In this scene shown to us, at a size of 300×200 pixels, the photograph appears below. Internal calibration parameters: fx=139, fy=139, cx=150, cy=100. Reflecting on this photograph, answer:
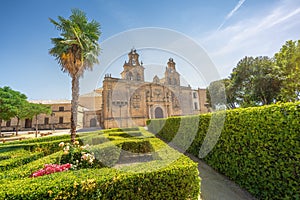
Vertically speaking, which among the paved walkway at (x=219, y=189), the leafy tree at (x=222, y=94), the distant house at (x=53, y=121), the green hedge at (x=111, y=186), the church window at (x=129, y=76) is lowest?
the paved walkway at (x=219, y=189)

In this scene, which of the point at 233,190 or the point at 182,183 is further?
the point at 233,190

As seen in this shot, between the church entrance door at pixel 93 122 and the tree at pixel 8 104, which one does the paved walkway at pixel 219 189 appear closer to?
the tree at pixel 8 104

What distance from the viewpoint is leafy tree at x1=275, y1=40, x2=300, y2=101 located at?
35.2 feet

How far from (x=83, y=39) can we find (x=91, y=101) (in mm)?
33802

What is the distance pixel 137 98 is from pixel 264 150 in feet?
81.4

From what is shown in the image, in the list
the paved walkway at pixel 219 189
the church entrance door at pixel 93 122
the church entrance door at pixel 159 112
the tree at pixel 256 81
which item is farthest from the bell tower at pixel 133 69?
the paved walkway at pixel 219 189

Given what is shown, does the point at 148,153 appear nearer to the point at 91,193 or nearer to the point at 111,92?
the point at 91,193

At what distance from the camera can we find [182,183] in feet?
9.76

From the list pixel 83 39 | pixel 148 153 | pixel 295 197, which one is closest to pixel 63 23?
pixel 83 39

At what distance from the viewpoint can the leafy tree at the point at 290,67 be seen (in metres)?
10.7

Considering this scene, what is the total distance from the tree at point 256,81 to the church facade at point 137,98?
14.3 meters

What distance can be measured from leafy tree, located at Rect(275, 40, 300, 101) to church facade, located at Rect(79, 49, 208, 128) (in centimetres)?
1958

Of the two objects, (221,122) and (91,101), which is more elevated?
(91,101)

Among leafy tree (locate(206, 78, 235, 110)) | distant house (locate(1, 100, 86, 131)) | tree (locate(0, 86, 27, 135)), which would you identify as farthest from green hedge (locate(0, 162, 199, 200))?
distant house (locate(1, 100, 86, 131))
